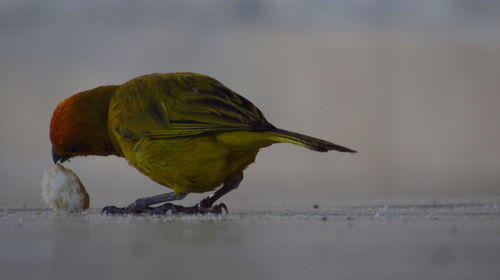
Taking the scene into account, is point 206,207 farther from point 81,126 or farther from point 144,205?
point 81,126


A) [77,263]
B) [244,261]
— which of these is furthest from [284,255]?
[77,263]

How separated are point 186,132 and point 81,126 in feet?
2.10

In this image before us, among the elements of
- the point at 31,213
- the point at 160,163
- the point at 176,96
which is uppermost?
the point at 176,96

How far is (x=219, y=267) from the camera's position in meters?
2.35

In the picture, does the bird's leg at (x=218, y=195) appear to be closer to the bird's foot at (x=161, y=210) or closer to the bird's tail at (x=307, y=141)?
the bird's foot at (x=161, y=210)

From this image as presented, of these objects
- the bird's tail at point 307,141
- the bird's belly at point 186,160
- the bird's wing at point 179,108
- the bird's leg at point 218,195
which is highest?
the bird's wing at point 179,108

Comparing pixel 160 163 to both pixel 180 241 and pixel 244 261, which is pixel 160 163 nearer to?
pixel 180 241

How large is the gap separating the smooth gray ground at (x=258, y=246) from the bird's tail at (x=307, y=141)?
33cm

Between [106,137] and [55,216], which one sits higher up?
[106,137]

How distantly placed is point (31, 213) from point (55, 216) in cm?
36

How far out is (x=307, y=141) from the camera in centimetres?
366

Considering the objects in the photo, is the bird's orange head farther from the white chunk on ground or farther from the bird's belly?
the bird's belly

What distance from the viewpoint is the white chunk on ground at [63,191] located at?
173 inches

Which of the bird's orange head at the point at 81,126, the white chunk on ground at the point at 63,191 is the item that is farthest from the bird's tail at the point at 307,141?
Answer: the white chunk on ground at the point at 63,191
